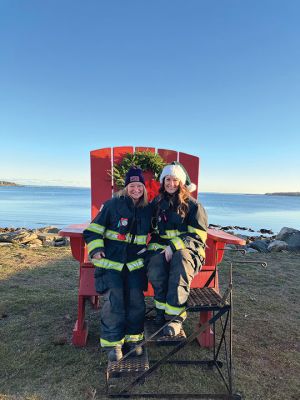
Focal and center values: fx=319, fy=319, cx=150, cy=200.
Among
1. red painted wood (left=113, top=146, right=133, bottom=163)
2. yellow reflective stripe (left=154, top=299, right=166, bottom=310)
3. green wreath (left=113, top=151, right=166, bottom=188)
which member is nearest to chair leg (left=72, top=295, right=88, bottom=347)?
yellow reflective stripe (left=154, top=299, right=166, bottom=310)

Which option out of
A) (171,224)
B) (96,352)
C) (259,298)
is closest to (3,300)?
(96,352)

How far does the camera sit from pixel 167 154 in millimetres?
4273

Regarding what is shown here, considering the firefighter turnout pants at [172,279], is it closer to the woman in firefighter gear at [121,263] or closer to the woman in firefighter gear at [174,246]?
the woman in firefighter gear at [174,246]

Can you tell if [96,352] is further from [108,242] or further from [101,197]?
[101,197]

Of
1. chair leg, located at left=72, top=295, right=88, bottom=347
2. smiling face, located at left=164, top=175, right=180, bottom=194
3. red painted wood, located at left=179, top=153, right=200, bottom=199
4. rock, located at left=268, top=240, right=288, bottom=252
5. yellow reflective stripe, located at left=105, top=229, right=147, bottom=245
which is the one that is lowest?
rock, located at left=268, top=240, right=288, bottom=252

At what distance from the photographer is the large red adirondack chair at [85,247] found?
9.69 feet

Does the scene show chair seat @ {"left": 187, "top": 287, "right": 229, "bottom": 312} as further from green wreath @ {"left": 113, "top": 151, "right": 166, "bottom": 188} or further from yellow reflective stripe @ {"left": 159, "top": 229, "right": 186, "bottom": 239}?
green wreath @ {"left": 113, "top": 151, "right": 166, "bottom": 188}

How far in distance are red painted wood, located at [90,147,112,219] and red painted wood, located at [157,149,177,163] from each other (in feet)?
2.27

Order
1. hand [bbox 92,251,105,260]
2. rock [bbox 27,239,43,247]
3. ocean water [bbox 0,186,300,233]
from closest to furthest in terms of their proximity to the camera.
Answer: hand [bbox 92,251,105,260]
rock [bbox 27,239,43,247]
ocean water [bbox 0,186,300,233]

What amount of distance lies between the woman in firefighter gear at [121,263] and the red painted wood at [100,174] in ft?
4.39

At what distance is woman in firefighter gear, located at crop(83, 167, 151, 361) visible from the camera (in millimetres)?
2527

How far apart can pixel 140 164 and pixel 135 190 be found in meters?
1.31

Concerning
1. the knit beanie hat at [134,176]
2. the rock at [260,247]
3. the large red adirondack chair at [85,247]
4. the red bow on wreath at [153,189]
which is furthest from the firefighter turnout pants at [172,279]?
the rock at [260,247]

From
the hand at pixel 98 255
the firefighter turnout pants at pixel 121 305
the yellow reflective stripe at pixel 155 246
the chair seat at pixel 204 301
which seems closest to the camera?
the chair seat at pixel 204 301
